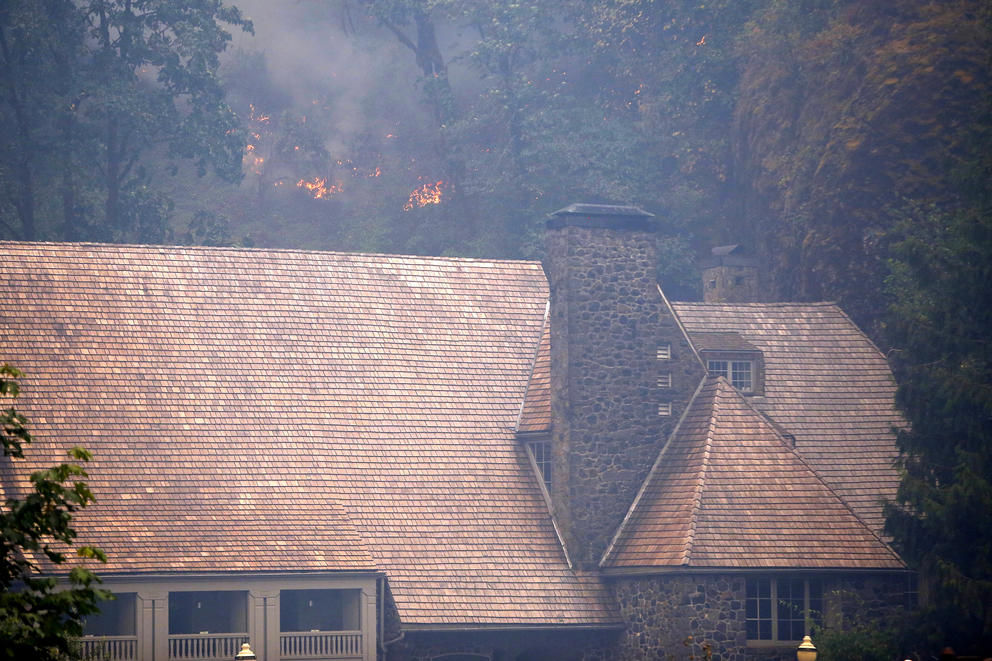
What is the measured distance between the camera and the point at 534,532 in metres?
34.6

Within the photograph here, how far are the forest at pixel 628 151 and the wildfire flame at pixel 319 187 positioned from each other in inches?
3.9

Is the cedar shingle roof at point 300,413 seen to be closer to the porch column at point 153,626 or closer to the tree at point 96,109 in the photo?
the porch column at point 153,626

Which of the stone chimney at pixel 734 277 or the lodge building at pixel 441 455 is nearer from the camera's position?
the lodge building at pixel 441 455

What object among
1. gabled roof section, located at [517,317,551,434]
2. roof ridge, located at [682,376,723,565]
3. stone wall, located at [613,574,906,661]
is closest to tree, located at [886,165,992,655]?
stone wall, located at [613,574,906,661]

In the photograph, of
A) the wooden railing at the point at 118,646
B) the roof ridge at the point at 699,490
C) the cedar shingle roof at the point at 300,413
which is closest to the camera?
the wooden railing at the point at 118,646

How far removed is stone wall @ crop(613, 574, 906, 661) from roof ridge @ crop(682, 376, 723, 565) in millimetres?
528

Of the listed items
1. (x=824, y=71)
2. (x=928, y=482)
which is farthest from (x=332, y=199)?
(x=928, y=482)

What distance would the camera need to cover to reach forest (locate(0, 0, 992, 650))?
34.8 metres

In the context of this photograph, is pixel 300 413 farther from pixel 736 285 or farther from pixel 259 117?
pixel 259 117

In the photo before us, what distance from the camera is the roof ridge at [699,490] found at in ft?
105

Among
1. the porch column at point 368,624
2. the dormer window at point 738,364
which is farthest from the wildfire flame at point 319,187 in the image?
the porch column at point 368,624

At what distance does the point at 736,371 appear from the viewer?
38.2 m

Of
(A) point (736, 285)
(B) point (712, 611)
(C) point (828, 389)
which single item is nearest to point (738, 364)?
(C) point (828, 389)

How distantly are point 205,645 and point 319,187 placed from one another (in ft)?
137
